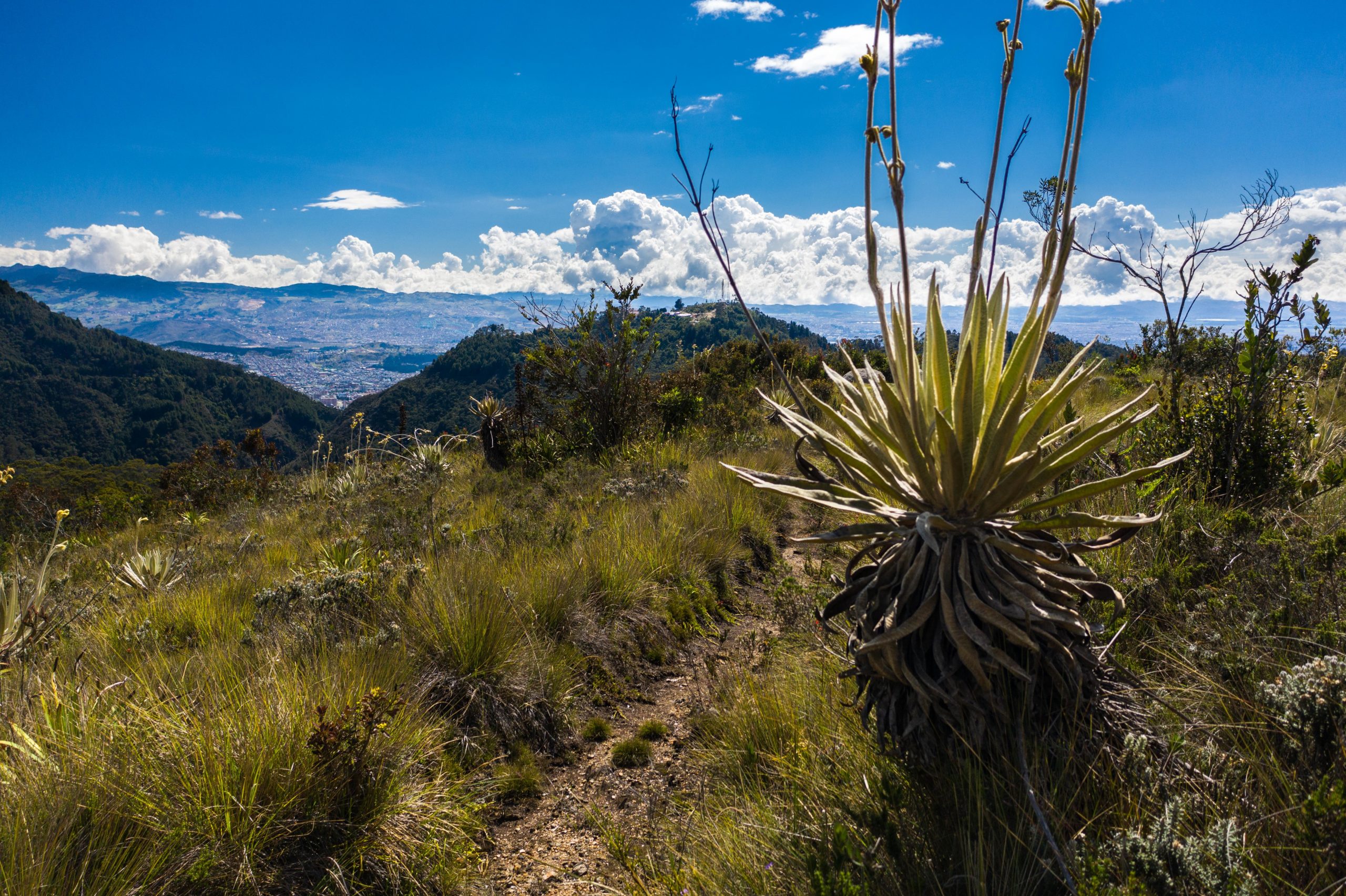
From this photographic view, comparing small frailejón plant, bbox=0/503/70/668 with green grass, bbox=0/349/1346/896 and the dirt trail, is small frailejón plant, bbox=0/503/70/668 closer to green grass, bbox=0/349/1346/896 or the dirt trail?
green grass, bbox=0/349/1346/896

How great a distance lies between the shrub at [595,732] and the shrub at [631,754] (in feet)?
0.46

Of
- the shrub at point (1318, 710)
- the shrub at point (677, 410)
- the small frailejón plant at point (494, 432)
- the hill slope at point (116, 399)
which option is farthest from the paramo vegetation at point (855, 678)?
the hill slope at point (116, 399)

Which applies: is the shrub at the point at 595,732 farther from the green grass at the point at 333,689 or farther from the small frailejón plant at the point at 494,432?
the small frailejón plant at the point at 494,432

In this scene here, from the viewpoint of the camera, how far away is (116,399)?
108688mm

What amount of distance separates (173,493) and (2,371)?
498 ft

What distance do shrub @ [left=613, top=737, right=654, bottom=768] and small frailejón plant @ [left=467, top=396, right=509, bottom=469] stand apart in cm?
784

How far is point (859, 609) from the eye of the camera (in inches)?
78.7

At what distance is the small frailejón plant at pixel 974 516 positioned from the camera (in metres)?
1.78

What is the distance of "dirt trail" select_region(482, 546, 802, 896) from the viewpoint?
259 centimetres

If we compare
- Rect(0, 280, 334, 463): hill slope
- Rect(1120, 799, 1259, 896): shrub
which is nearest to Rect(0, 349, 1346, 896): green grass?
Rect(1120, 799, 1259, 896): shrub

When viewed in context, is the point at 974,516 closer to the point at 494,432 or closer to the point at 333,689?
the point at 333,689

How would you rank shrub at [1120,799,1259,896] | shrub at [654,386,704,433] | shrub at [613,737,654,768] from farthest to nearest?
shrub at [654,386,704,433], shrub at [613,737,654,768], shrub at [1120,799,1259,896]

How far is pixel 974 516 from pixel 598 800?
2.34 m

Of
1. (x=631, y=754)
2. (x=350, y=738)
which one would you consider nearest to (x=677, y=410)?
(x=631, y=754)
